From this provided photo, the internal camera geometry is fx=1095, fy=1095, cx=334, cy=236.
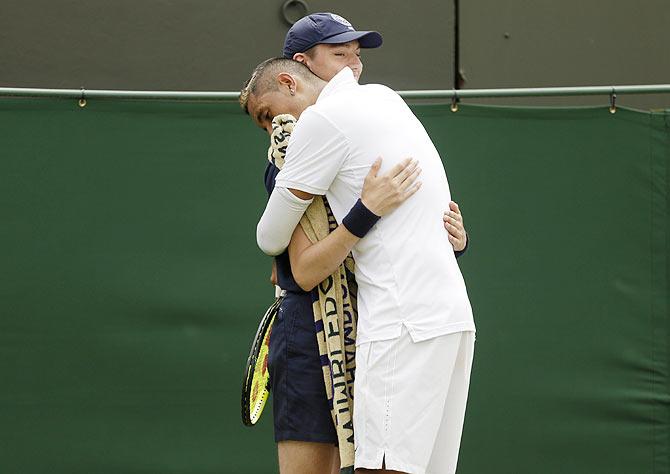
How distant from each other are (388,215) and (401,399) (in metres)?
0.49

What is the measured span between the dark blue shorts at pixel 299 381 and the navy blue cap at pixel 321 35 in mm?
765

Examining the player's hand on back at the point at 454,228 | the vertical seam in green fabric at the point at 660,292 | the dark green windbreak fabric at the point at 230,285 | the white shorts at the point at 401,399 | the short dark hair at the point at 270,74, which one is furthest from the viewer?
the vertical seam in green fabric at the point at 660,292

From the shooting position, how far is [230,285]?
4.85m

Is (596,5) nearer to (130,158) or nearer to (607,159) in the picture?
(607,159)

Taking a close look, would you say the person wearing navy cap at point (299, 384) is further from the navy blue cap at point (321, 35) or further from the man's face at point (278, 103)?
the man's face at point (278, 103)

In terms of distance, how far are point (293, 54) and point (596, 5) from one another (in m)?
3.04

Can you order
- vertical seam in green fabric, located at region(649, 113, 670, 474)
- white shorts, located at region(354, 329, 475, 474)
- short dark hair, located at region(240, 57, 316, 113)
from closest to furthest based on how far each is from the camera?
1. white shorts, located at region(354, 329, 475, 474)
2. short dark hair, located at region(240, 57, 316, 113)
3. vertical seam in green fabric, located at region(649, 113, 670, 474)

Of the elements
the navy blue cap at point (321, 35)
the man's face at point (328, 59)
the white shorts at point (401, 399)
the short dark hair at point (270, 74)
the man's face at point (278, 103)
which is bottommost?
the white shorts at point (401, 399)

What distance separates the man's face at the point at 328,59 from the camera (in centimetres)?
332

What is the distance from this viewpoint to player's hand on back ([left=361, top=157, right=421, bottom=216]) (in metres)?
2.90

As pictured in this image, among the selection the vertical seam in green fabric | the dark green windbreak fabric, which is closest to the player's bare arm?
the dark green windbreak fabric

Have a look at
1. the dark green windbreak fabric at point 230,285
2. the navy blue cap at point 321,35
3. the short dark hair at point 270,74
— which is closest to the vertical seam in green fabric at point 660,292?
the dark green windbreak fabric at point 230,285

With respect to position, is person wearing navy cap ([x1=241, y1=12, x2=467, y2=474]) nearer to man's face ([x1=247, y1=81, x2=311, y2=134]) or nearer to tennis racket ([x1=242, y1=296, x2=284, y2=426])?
tennis racket ([x1=242, y1=296, x2=284, y2=426])

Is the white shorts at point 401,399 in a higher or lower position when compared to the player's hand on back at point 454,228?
lower
